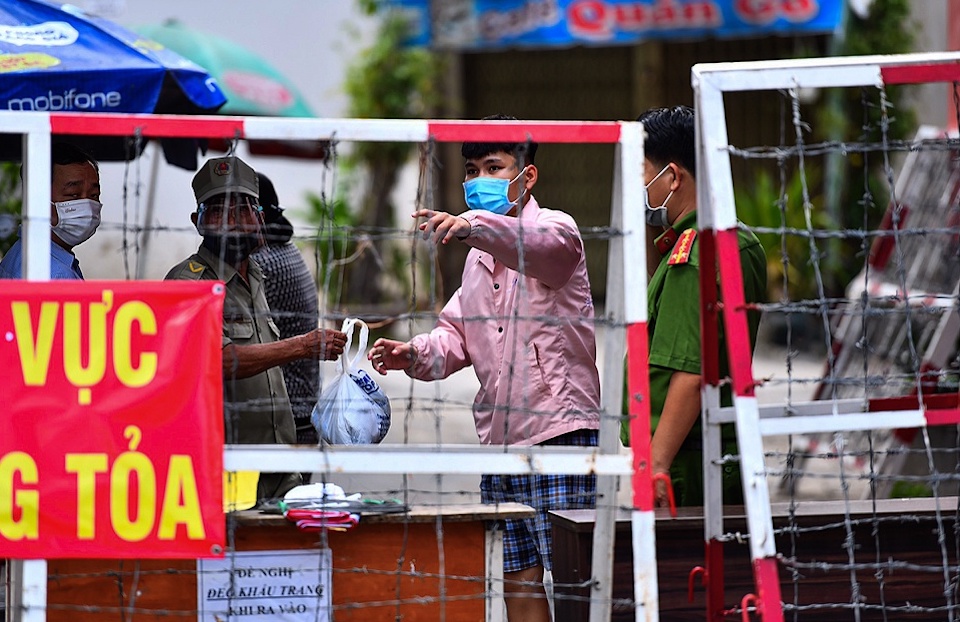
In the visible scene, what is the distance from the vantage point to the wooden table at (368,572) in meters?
3.14

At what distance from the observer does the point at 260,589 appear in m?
3.18

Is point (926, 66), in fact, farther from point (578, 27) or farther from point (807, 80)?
point (578, 27)

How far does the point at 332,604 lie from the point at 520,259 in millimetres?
1038

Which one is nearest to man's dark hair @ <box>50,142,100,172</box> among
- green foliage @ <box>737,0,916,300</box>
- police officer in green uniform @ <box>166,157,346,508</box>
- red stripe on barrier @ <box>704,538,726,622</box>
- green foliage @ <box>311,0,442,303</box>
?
police officer in green uniform @ <box>166,157,346,508</box>

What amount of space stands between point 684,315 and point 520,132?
100 centimetres

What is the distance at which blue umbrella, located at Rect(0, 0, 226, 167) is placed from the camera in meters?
4.60

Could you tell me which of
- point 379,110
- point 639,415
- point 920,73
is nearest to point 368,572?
point 639,415

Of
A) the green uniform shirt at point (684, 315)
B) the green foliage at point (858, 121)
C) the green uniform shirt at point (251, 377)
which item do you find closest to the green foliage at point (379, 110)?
the green foliage at point (858, 121)

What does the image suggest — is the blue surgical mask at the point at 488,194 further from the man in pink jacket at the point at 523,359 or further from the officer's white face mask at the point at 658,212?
the officer's white face mask at the point at 658,212

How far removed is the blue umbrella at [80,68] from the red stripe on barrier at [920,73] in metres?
2.86

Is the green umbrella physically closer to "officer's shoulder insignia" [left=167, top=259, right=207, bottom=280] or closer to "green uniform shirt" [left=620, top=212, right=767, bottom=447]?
"officer's shoulder insignia" [left=167, top=259, right=207, bottom=280]

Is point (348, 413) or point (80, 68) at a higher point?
point (80, 68)

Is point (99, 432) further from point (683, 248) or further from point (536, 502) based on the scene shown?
point (683, 248)

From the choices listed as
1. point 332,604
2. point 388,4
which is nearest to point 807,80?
point 332,604
